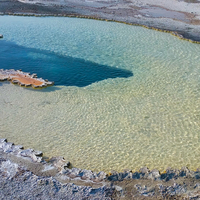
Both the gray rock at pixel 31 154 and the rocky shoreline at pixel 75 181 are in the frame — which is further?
the gray rock at pixel 31 154

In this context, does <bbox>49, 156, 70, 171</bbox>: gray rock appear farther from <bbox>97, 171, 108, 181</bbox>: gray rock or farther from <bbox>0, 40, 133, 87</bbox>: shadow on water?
<bbox>0, 40, 133, 87</bbox>: shadow on water

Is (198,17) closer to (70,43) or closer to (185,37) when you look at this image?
(185,37)

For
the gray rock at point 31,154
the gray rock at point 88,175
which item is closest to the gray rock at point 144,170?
the gray rock at point 88,175

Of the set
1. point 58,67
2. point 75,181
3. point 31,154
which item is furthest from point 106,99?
→ point 75,181

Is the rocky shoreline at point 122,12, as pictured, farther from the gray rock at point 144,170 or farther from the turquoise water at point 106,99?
the gray rock at point 144,170

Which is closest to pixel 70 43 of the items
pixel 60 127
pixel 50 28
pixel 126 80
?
pixel 50 28
